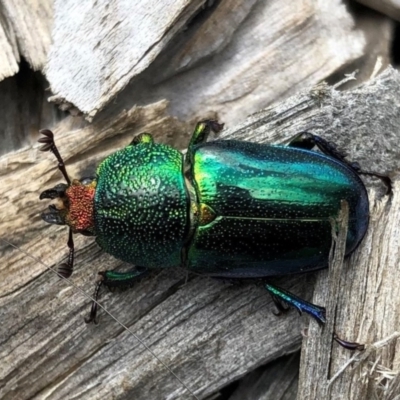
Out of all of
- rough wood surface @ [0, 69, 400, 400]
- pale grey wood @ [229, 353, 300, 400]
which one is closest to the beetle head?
rough wood surface @ [0, 69, 400, 400]

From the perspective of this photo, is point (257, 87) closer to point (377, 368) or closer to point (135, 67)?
point (135, 67)

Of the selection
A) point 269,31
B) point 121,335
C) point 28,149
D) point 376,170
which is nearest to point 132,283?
point 121,335

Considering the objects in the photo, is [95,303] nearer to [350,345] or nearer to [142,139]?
[142,139]

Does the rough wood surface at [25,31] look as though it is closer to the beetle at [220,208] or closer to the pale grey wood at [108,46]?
the pale grey wood at [108,46]

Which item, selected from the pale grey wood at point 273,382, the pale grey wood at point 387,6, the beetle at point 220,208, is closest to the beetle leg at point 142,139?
the beetle at point 220,208

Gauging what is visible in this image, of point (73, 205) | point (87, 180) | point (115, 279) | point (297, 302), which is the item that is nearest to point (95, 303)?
point (115, 279)
